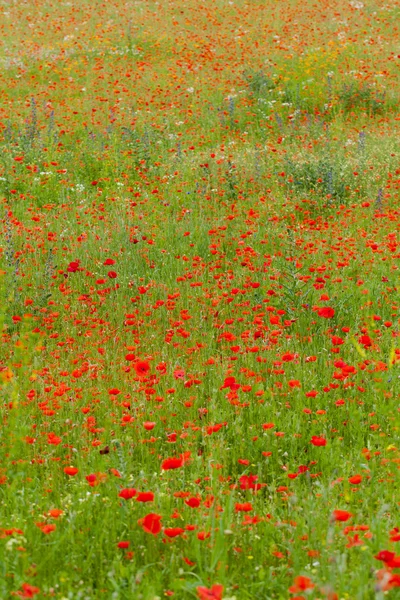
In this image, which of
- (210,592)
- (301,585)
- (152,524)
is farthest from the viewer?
(152,524)

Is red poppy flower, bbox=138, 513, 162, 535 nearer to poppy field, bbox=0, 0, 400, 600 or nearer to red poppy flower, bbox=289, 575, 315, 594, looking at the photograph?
poppy field, bbox=0, 0, 400, 600

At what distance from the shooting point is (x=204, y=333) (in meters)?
4.99

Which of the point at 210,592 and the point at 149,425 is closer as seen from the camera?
the point at 210,592

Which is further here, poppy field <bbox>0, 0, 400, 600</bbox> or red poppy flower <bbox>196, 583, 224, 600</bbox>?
poppy field <bbox>0, 0, 400, 600</bbox>

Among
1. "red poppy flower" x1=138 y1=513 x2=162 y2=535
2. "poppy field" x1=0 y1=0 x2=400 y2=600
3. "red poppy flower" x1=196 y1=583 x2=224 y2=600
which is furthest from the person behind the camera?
"poppy field" x1=0 y1=0 x2=400 y2=600

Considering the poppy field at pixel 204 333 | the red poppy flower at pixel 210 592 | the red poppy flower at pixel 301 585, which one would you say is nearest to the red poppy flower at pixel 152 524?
the poppy field at pixel 204 333

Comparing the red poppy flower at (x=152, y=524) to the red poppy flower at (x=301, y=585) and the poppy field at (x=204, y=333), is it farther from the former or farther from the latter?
the red poppy flower at (x=301, y=585)

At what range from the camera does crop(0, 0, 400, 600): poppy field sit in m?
2.55

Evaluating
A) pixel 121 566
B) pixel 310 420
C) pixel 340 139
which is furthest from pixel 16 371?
pixel 340 139

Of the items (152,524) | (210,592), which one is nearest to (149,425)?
(152,524)

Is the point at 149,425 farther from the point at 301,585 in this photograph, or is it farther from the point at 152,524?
the point at 301,585

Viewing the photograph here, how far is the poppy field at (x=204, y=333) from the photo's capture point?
2.55 metres

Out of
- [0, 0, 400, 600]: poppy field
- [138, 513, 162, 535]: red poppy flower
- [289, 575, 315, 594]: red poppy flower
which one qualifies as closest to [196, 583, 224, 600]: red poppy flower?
[0, 0, 400, 600]: poppy field

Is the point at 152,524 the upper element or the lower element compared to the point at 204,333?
upper
